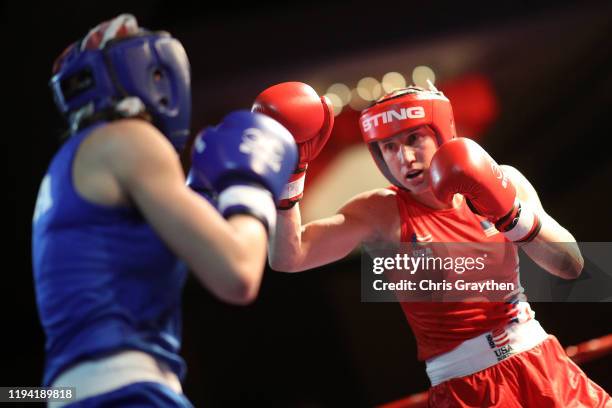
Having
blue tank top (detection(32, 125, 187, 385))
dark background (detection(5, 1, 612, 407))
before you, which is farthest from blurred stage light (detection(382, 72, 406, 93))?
blue tank top (detection(32, 125, 187, 385))

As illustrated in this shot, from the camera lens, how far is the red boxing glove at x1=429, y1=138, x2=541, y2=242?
1.96 meters

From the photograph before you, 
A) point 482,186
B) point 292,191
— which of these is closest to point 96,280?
point 292,191

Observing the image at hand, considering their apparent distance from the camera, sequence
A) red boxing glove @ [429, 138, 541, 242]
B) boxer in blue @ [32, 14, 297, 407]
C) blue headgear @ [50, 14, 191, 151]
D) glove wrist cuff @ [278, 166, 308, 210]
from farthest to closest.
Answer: glove wrist cuff @ [278, 166, 308, 210]
red boxing glove @ [429, 138, 541, 242]
blue headgear @ [50, 14, 191, 151]
boxer in blue @ [32, 14, 297, 407]

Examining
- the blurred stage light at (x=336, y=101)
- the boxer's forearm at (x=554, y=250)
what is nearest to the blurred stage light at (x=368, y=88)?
the blurred stage light at (x=336, y=101)

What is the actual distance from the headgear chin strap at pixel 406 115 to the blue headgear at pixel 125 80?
83 cm

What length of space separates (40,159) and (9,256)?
519mm

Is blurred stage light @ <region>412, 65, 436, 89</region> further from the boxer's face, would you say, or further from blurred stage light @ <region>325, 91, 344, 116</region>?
the boxer's face

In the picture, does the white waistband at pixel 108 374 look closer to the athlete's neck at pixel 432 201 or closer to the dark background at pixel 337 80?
the athlete's neck at pixel 432 201

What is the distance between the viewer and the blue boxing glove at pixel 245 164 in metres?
1.35

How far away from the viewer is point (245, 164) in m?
1.38

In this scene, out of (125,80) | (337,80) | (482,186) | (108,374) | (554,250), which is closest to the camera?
(108,374)

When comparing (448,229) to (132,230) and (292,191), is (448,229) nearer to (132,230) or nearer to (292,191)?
(292,191)

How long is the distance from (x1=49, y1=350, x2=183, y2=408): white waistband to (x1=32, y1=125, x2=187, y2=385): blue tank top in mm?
15

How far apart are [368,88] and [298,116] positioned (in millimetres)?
2969
